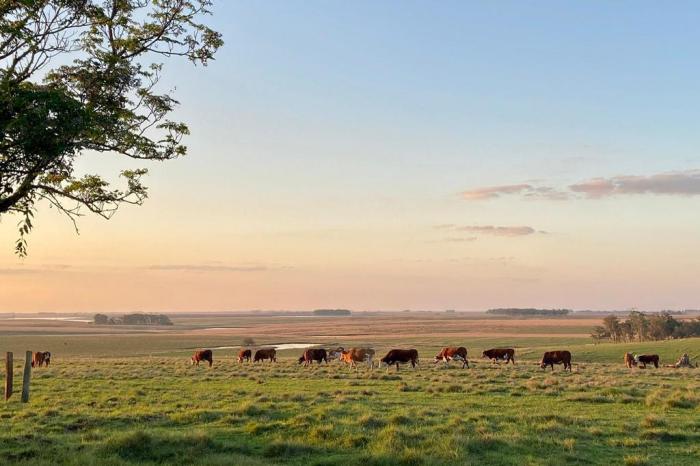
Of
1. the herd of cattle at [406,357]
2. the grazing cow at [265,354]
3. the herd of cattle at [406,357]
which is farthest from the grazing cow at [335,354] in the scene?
the grazing cow at [265,354]

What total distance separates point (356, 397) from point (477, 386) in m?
6.63

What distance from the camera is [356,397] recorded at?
862 inches

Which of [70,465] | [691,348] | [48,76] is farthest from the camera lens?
[691,348]

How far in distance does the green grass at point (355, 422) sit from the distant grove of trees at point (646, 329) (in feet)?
240

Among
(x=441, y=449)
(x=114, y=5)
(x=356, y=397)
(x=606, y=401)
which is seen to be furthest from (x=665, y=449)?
(x=114, y=5)

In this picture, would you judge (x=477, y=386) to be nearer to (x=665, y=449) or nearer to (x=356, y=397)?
(x=356, y=397)

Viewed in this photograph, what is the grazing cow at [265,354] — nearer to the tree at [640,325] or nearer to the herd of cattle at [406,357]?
the herd of cattle at [406,357]

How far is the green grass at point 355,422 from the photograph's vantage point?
12614 mm

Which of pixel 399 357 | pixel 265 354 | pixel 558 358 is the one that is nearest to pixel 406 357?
pixel 399 357

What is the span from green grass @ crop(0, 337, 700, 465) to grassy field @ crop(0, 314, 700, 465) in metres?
0.04

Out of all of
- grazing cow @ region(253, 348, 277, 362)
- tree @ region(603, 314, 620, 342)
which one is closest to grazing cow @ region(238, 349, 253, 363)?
grazing cow @ region(253, 348, 277, 362)

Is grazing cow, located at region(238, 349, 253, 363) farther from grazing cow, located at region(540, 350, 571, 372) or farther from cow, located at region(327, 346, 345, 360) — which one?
grazing cow, located at region(540, 350, 571, 372)

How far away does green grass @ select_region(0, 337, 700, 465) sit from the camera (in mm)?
12614

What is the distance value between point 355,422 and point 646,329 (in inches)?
3673
